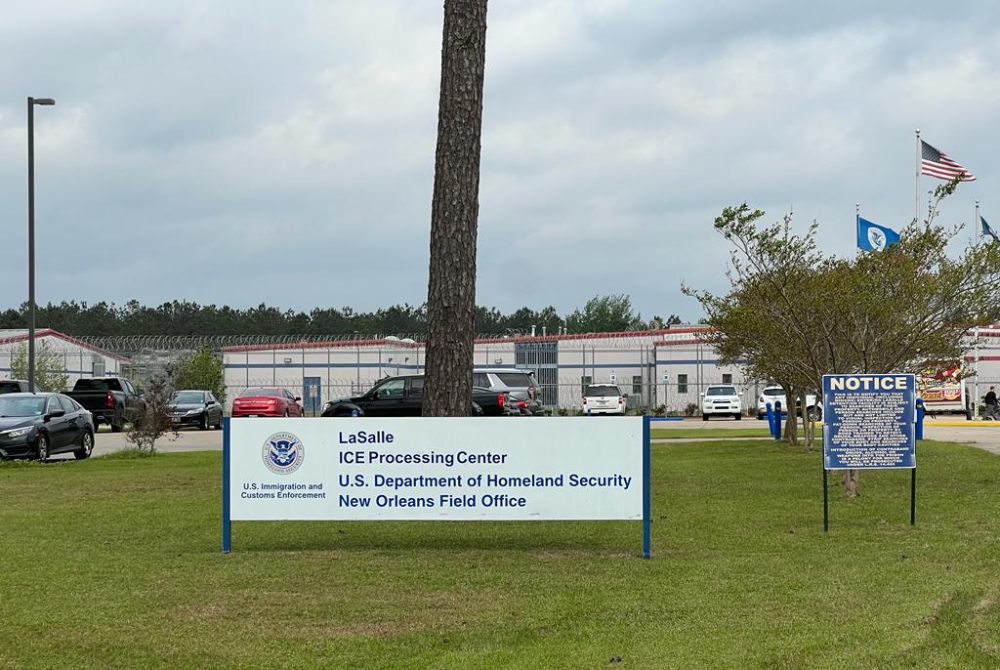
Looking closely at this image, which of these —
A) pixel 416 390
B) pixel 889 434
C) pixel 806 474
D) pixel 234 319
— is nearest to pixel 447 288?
pixel 889 434

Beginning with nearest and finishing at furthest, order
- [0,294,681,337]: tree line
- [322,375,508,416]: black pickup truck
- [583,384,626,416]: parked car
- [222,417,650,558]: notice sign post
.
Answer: [222,417,650,558]: notice sign post, [322,375,508,416]: black pickup truck, [583,384,626,416]: parked car, [0,294,681,337]: tree line

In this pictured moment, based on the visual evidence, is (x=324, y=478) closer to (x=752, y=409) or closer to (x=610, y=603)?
(x=610, y=603)

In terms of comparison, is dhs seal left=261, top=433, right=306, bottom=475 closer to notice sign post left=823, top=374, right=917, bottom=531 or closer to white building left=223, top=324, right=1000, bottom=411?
notice sign post left=823, top=374, right=917, bottom=531

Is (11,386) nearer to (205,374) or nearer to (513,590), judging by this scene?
(513,590)

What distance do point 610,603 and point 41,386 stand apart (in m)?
45.4

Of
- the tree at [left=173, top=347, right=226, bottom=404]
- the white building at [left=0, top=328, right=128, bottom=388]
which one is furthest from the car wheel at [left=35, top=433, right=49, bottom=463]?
the white building at [left=0, top=328, right=128, bottom=388]

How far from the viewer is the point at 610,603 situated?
881cm

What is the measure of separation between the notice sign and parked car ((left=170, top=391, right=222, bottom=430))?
31169mm

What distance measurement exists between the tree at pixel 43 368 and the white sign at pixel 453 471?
138 ft

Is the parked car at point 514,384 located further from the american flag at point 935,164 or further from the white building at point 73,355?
the white building at point 73,355

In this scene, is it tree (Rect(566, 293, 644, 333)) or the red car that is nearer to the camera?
the red car

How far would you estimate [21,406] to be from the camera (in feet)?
82.3

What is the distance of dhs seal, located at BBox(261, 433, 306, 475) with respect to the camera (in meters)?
11.2

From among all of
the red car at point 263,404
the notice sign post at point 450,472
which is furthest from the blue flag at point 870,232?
the notice sign post at point 450,472
